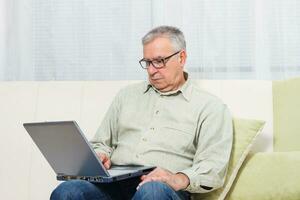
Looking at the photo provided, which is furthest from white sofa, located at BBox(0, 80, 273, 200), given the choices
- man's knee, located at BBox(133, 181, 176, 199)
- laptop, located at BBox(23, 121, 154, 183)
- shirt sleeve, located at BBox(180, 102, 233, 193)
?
man's knee, located at BBox(133, 181, 176, 199)

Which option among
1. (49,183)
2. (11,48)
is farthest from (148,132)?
(11,48)

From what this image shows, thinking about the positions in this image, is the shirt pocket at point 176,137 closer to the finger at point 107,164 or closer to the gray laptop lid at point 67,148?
the finger at point 107,164

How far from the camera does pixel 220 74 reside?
2305 millimetres

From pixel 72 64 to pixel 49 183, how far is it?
712 mm

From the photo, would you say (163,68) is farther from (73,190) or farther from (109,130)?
(73,190)

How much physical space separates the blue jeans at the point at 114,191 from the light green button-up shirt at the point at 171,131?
12 cm

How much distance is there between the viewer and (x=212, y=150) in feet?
Result: 5.24

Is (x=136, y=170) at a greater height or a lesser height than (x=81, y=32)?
lesser

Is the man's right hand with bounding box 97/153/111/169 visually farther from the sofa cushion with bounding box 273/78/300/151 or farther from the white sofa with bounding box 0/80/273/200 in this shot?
the sofa cushion with bounding box 273/78/300/151

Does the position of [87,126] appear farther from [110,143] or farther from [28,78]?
[28,78]

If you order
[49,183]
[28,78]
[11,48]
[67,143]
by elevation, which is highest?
[11,48]

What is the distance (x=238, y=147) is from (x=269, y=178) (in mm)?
156

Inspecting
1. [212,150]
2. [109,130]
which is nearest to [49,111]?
[109,130]

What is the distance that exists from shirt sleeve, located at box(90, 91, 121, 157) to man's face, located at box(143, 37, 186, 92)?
0.62 feet
